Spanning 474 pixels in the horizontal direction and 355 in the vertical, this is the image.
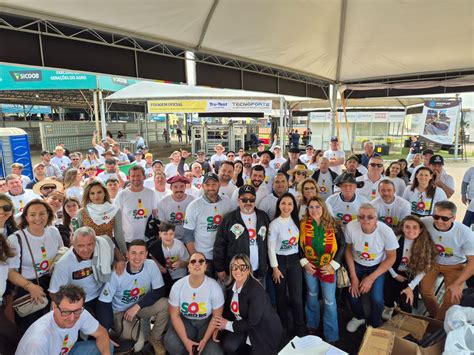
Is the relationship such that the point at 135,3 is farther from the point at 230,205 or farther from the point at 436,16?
the point at 436,16

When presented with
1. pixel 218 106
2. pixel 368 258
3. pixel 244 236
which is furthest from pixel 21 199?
pixel 218 106

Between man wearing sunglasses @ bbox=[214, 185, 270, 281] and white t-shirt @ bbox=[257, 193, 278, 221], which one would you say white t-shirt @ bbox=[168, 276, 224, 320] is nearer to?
man wearing sunglasses @ bbox=[214, 185, 270, 281]

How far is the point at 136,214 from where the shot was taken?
152 inches

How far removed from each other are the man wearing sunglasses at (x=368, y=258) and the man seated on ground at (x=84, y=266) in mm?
2585

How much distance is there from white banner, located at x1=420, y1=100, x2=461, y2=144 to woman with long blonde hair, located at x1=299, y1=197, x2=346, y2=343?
1387 cm

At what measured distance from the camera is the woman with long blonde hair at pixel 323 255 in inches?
126

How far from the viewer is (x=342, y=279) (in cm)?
323

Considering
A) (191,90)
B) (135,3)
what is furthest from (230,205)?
(191,90)

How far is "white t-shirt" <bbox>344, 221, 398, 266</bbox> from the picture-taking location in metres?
3.19

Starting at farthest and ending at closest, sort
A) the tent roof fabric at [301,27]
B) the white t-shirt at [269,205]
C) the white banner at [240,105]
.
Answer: the white banner at [240,105]
the tent roof fabric at [301,27]
the white t-shirt at [269,205]

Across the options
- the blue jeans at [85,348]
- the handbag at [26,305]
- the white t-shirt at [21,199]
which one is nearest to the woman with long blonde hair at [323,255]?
the blue jeans at [85,348]

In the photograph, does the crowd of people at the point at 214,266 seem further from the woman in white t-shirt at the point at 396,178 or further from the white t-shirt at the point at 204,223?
the woman in white t-shirt at the point at 396,178

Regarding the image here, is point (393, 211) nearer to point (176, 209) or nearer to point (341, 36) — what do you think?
point (176, 209)

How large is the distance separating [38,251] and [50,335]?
93cm
